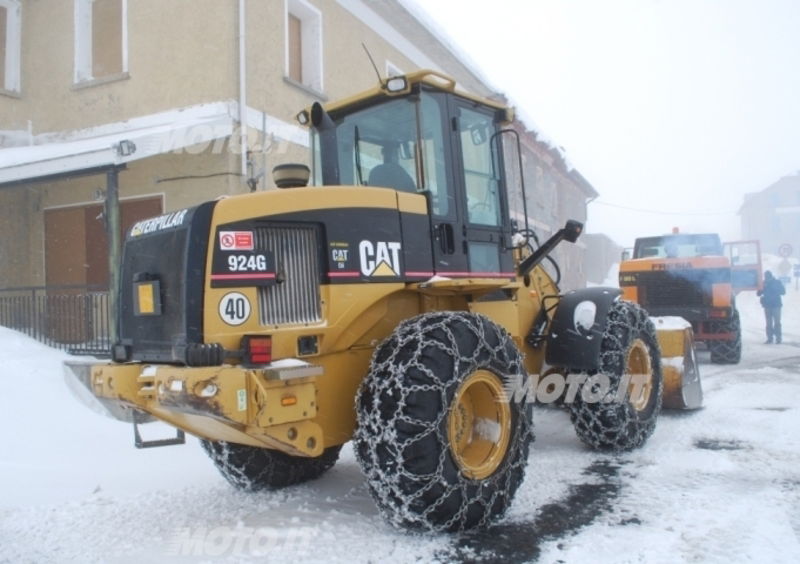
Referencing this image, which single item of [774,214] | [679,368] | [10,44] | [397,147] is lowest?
[679,368]

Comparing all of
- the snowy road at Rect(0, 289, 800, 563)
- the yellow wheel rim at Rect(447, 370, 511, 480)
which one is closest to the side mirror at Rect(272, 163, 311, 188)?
the yellow wheel rim at Rect(447, 370, 511, 480)

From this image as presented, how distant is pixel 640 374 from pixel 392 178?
2.99m

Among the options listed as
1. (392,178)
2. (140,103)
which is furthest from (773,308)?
(392,178)

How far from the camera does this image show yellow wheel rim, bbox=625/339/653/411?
5.73 meters

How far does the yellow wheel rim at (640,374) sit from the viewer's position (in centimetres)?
573

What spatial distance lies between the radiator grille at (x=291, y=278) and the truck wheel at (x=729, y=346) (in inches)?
371

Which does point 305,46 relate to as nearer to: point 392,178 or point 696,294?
point 696,294

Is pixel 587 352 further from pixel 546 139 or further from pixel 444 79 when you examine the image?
pixel 546 139

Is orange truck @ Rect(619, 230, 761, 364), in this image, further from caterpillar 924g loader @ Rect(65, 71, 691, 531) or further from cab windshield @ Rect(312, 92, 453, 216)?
cab windshield @ Rect(312, 92, 453, 216)

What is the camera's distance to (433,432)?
3416 mm

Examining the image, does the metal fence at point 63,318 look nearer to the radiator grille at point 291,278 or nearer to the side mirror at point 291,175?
the side mirror at point 291,175

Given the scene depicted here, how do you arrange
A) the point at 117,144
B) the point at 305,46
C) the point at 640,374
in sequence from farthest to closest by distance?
the point at 305,46, the point at 117,144, the point at 640,374

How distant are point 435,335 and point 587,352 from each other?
189 centimetres

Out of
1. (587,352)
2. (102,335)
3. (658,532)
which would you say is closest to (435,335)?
(658,532)
